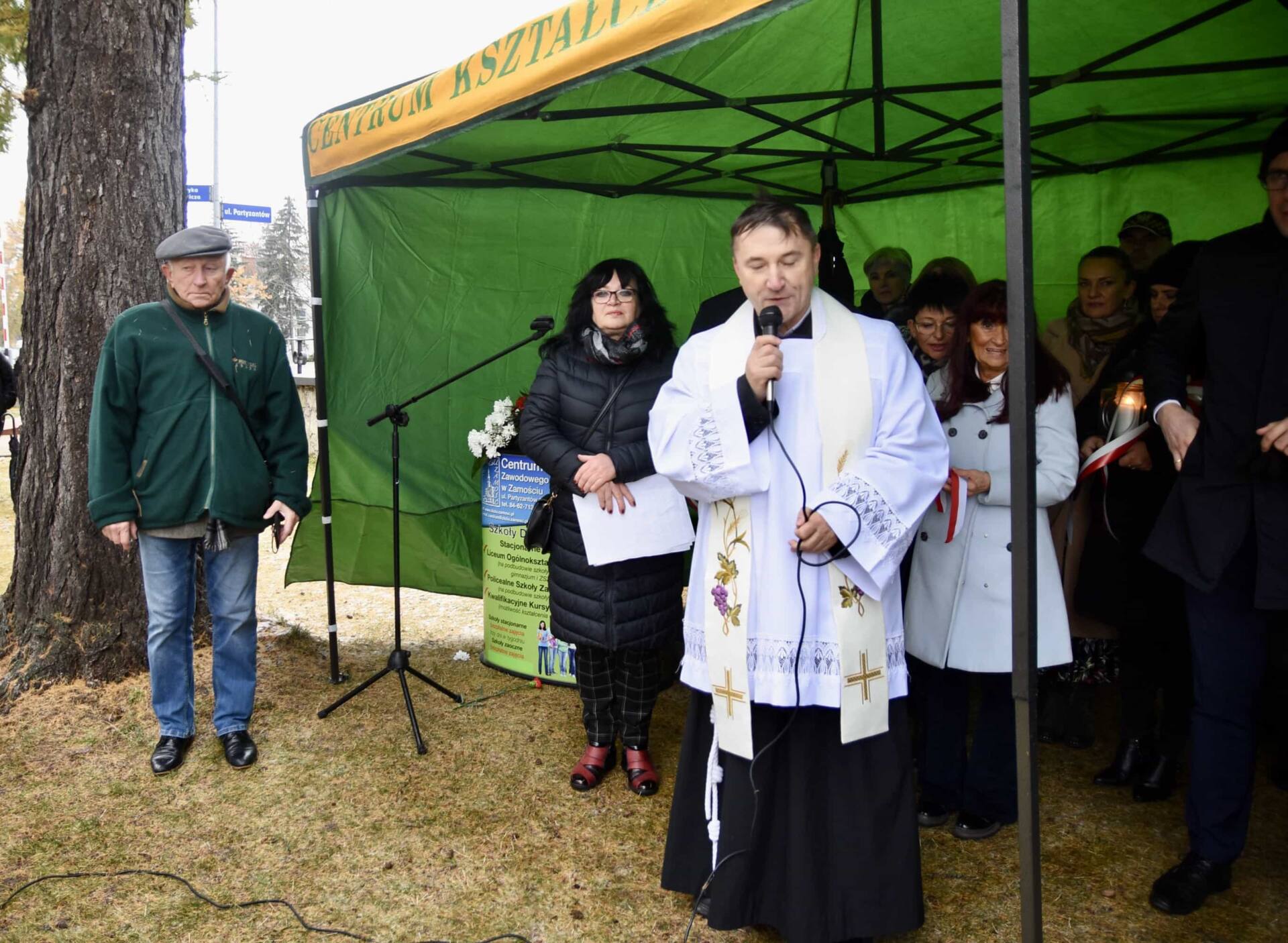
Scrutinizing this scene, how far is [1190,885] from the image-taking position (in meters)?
2.65

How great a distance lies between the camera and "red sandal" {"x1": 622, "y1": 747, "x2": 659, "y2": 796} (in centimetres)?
350

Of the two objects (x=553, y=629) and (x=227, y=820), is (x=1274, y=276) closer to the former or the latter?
(x=553, y=629)

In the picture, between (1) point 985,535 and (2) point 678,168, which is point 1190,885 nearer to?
(1) point 985,535

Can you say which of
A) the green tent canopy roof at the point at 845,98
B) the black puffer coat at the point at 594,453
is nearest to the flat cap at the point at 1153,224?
the green tent canopy roof at the point at 845,98

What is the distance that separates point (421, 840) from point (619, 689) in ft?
2.79

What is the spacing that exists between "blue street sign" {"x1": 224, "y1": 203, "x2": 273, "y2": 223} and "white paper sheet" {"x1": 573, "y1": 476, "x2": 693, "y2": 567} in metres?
12.0

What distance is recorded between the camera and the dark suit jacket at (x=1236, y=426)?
2.40 m

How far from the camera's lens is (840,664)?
2.30 metres

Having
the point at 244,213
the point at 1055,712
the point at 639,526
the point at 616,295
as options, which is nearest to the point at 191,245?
the point at 616,295

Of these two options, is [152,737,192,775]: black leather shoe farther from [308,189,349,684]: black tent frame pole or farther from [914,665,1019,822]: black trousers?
[914,665,1019,822]: black trousers

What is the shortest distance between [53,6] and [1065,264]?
16.2 ft

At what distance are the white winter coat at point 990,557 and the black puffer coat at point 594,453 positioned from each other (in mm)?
961

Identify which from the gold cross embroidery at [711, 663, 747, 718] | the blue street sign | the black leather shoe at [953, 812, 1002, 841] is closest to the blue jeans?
the gold cross embroidery at [711, 663, 747, 718]

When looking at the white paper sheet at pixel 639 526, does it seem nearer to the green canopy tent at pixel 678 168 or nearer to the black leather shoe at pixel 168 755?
the green canopy tent at pixel 678 168
